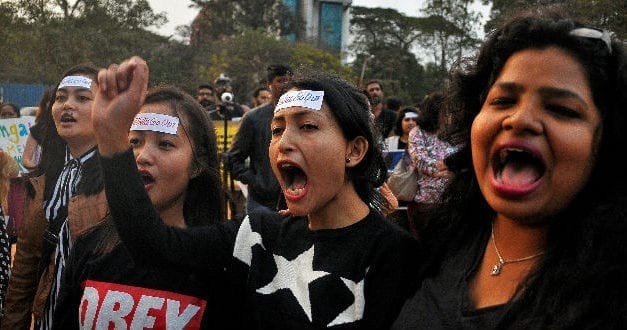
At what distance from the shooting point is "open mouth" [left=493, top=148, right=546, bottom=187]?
5.07 feet

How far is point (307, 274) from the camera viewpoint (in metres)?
1.98

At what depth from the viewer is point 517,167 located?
1584 millimetres

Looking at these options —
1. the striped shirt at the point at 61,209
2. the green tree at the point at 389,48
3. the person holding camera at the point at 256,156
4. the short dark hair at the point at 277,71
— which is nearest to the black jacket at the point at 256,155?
the person holding camera at the point at 256,156

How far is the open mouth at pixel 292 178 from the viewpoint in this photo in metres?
2.12

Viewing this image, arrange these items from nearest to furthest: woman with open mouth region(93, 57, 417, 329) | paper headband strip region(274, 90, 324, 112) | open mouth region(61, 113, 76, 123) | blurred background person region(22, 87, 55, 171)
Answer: woman with open mouth region(93, 57, 417, 329) → paper headband strip region(274, 90, 324, 112) → open mouth region(61, 113, 76, 123) → blurred background person region(22, 87, 55, 171)

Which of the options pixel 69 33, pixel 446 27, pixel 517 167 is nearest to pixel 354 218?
pixel 517 167

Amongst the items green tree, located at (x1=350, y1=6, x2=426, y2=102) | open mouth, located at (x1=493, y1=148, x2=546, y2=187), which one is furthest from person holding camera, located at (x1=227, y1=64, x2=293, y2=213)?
green tree, located at (x1=350, y1=6, x2=426, y2=102)

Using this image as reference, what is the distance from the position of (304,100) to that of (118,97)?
0.55m

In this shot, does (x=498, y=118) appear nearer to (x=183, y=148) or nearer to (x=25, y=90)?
(x=183, y=148)

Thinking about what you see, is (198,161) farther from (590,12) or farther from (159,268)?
(590,12)

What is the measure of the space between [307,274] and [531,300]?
0.67 m

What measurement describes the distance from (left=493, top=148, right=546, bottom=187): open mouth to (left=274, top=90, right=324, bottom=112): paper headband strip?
2.26 ft

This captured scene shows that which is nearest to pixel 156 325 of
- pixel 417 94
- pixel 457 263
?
pixel 457 263

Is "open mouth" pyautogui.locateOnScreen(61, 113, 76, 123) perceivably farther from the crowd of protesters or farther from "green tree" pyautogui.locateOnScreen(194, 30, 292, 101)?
"green tree" pyautogui.locateOnScreen(194, 30, 292, 101)
